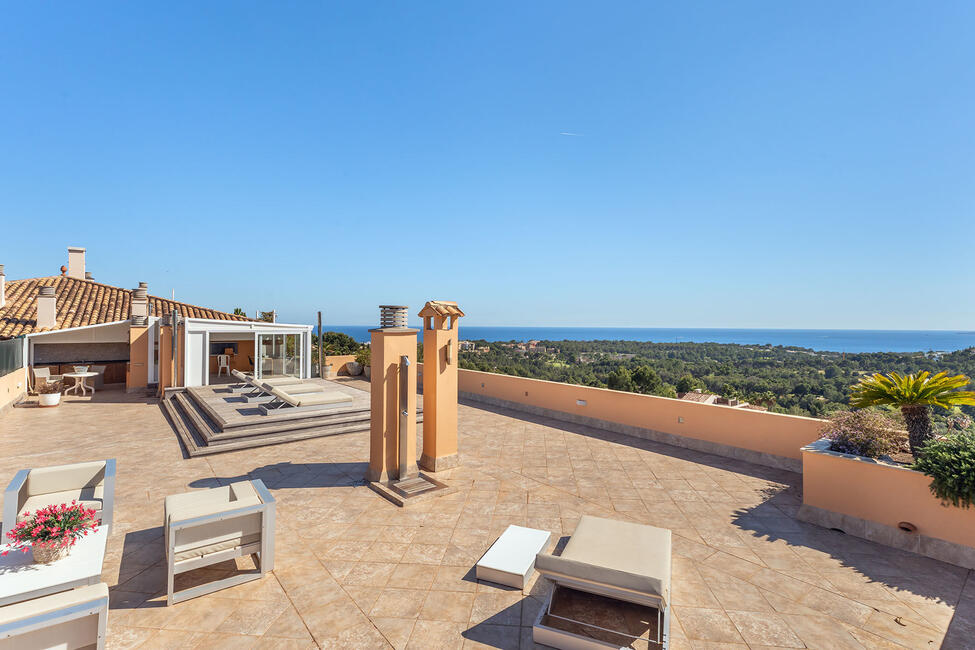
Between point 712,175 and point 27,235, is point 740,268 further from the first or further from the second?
point 27,235

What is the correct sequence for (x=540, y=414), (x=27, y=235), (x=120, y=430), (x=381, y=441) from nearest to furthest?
(x=381, y=441)
(x=120, y=430)
(x=540, y=414)
(x=27, y=235)

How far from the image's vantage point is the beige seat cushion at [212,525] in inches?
137

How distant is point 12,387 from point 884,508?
19.0m

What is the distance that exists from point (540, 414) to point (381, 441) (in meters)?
5.84

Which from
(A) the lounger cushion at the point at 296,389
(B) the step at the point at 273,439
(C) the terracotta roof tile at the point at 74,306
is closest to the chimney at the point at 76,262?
(C) the terracotta roof tile at the point at 74,306

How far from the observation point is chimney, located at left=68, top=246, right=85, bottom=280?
19.1 metres

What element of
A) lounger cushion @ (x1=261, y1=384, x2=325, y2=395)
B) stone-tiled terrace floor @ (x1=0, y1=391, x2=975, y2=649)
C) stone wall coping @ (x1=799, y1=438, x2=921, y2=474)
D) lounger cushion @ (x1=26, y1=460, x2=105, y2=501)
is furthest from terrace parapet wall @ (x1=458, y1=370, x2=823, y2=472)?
lounger cushion @ (x1=26, y1=460, x2=105, y2=501)

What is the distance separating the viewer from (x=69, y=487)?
15.3 feet

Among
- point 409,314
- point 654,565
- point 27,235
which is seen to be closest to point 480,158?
point 409,314

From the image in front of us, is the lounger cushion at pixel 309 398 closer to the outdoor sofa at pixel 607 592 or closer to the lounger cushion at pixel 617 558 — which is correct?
the lounger cushion at pixel 617 558

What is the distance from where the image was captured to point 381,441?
6207 millimetres

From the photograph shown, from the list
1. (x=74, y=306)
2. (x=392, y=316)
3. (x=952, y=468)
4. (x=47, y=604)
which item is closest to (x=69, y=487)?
(x=47, y=604)

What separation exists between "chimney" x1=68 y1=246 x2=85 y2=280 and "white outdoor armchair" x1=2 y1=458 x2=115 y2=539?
2068cm

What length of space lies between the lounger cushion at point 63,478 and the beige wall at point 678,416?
8841mm
